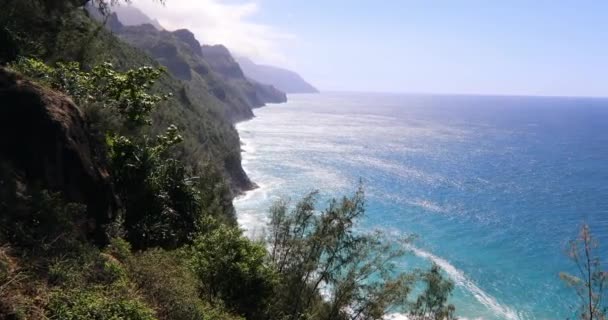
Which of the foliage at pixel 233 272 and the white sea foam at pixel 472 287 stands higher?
the foliage at pixel 233 272

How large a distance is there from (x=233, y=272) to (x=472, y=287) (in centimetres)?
4520

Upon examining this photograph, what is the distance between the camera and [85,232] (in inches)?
578

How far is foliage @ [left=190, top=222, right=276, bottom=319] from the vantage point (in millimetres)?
17797

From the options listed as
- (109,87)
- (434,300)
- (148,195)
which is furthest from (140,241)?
(434,300)

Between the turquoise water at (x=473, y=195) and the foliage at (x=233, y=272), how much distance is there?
37.2 meters

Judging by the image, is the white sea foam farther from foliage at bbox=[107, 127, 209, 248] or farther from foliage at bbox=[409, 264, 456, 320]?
foliage at bbox=[107, 127, 209, 248]

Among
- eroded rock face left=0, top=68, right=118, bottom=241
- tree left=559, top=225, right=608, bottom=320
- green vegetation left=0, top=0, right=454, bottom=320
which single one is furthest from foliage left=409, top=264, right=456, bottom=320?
eroded rock face left=0, top=68, right=118, bottom=241

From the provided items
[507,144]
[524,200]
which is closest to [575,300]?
[524,200]

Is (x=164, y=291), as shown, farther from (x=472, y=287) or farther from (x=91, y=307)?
(x=472, y=287)

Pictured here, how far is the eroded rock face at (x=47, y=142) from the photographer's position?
45.0 ft

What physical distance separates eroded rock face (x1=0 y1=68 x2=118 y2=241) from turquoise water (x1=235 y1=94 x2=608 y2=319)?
1745 inches

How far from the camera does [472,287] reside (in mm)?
55438

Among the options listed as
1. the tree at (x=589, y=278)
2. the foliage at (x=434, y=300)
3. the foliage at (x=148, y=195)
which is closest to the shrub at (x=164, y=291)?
the foliage at (x=148, y=195)

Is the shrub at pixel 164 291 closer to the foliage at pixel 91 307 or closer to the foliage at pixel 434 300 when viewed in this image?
the foliage at pixel 91 307
